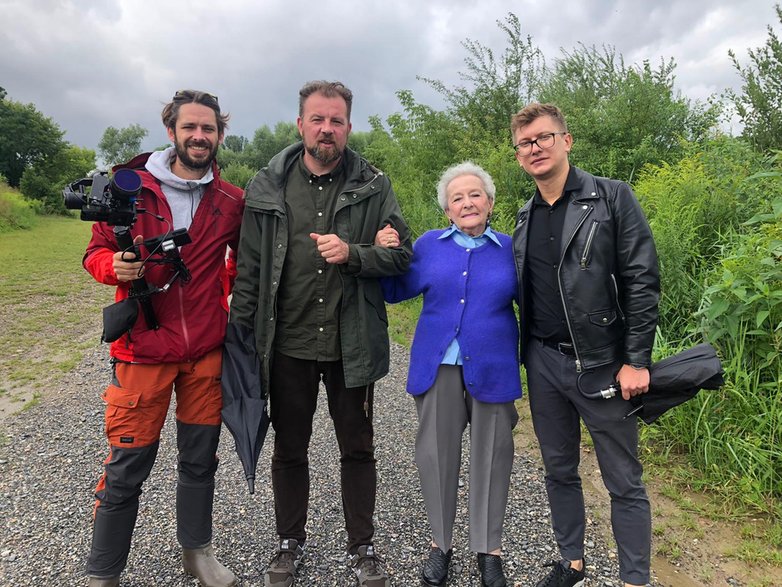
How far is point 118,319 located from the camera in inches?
95.0

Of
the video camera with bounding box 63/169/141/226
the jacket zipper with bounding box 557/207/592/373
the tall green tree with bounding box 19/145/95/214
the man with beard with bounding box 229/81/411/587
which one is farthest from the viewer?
the tall green tree with bounding box 19/145/95/214

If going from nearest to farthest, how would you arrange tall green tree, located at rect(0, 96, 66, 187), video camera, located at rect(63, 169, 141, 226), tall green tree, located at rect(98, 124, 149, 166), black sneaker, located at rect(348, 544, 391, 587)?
video camera, located at rect(63, 169, 141, 226)
black sneaker, located at rect(348, 544, 391, 587)
tall green tree, located at rect(0, 96, 66, 187)
tall green tree, located at rect(98, 124, 149, 166)

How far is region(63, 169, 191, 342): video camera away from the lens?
233 centimetres

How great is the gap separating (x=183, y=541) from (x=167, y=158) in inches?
84.5

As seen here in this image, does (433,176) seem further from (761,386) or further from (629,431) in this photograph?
(629,431)

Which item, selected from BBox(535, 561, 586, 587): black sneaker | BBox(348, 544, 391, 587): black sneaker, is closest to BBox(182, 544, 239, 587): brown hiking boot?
BBox(348, 544, 391, 587): black sneaker

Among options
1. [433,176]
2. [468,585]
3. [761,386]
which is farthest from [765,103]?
[468,585]

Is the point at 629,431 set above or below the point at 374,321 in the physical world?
below

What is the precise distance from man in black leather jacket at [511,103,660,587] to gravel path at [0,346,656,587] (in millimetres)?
620

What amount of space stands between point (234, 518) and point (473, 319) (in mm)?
2217

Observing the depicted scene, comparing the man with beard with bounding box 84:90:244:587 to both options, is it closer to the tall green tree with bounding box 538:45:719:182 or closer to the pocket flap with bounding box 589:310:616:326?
the pocket flap with bounding box 589:310:616:326

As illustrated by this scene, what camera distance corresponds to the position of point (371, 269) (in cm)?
257

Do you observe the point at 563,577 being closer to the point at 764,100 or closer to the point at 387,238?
the point at 387,238

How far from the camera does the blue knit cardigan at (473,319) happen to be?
2672 millimetres
